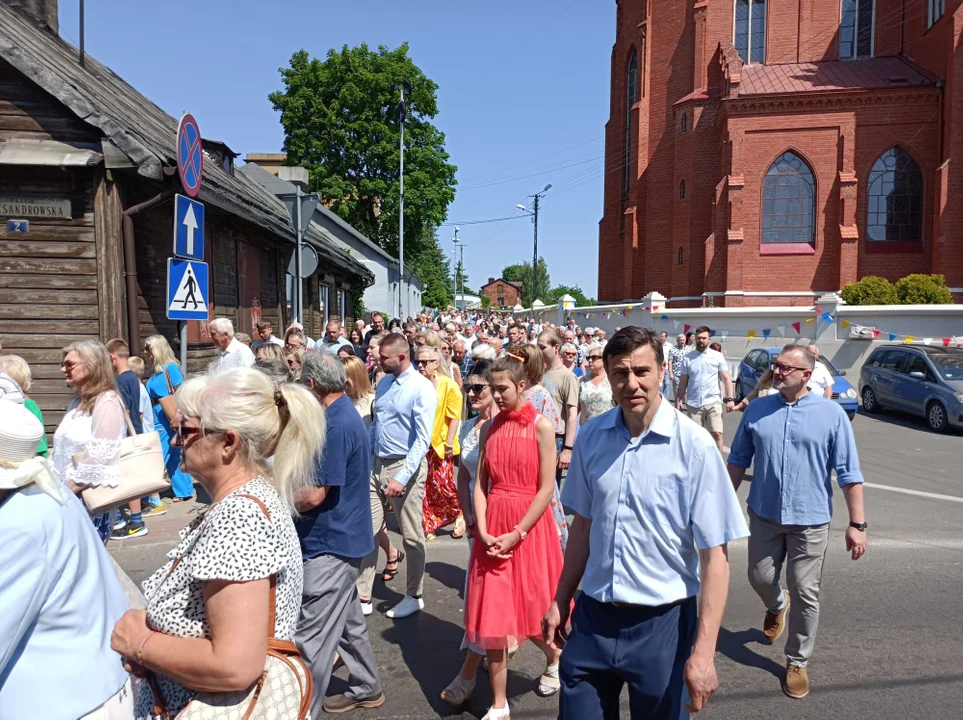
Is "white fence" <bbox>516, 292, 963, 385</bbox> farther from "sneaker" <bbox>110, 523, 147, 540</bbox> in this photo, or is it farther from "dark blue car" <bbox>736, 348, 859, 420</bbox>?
"sneaker" <bbox>110, 523, 147, 540</bbox>

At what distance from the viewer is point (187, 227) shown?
21.8 feet

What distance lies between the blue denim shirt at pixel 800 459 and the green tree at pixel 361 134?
3433 cm

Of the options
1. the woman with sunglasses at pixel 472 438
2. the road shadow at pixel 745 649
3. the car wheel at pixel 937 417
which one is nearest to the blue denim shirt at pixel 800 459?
the road shadow at pixel 745 649

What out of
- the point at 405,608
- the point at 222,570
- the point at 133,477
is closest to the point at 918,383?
the point at 405,608

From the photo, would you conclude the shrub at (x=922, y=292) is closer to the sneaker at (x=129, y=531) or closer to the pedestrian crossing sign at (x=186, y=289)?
the pedestrian crossing sign at (x=186, y=289)

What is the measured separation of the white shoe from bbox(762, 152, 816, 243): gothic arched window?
2941 cm

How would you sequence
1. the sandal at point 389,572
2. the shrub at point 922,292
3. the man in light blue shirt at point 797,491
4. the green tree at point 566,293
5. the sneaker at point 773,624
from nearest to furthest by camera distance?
the man in light blue shirt at point 797,491 < the sneaker at point 773,624 < the sandal at point 389,572 < the shrub at point 922,292 < the green tree at point 566,293

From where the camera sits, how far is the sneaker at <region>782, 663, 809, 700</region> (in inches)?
159

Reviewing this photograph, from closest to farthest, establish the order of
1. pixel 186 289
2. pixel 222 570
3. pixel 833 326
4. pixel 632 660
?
pixel 222 570 < pixel 632 660 < pixel 186 289 < pixel 833 326

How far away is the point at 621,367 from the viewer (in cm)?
267

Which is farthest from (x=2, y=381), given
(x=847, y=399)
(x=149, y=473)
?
(x=847, y=399)

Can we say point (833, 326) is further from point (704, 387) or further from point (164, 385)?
point (164, 385)

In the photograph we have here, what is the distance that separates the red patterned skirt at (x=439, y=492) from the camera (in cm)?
659

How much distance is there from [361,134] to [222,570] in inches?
1516
